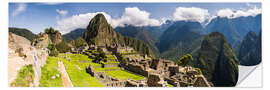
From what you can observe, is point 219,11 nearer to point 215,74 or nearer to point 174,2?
point 174,2

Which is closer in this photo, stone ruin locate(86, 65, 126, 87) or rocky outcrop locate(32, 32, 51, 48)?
stone ruin locate(86, 65, 126, 87)

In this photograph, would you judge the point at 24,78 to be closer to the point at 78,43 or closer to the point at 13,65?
the point at 13,65

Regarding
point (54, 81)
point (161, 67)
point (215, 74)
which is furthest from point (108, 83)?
point (215, 74)

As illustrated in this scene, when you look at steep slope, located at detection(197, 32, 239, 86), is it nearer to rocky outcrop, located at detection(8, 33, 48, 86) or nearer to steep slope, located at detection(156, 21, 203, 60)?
steep slope, located at detection(156, 21, 203, 60)

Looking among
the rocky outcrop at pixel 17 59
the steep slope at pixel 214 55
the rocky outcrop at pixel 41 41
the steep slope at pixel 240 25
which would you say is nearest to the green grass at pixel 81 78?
the rocky outcrop at pixel 17 59

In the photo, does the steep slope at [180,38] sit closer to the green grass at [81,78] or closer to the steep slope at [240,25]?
the steep slope at [240,25]

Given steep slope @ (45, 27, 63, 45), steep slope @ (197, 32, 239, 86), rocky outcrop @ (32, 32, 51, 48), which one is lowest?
steep slope @ (197, 32, 239, 86)

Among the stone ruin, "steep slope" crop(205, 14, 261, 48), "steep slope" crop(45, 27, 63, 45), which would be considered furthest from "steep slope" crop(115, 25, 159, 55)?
"steep slope" crop(205, 14, 261, 48)

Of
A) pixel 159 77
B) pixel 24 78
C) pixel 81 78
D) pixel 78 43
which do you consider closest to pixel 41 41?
pixel 81 78
